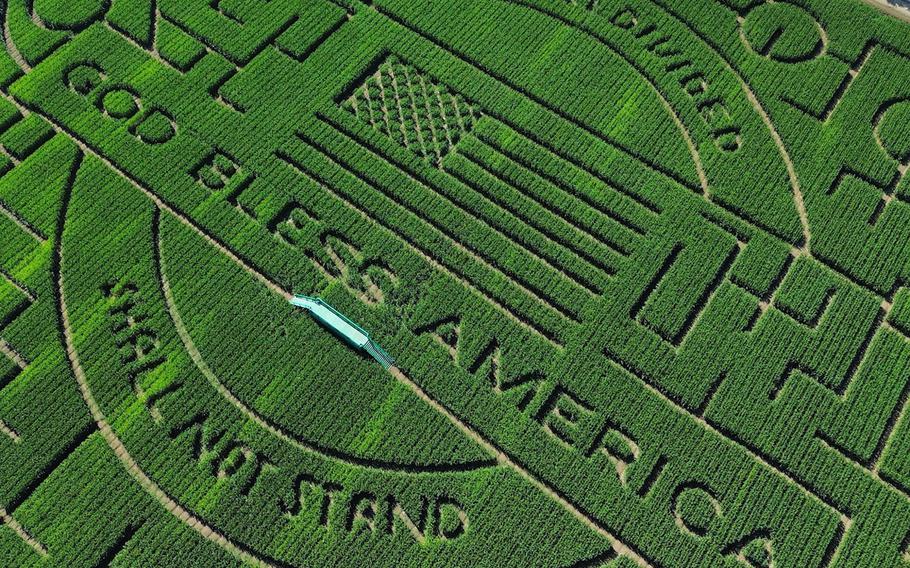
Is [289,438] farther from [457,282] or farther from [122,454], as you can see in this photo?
[457,282]

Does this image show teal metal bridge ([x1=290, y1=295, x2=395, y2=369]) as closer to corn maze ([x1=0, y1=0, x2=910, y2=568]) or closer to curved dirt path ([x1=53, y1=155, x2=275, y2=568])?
A: corn maze ([x1=0, y1=0, x2=910, y2=568])

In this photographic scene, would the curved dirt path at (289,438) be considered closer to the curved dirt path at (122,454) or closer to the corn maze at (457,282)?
the corn maze at (457,282)

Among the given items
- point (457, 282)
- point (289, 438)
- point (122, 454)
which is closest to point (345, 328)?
point (289, 438)

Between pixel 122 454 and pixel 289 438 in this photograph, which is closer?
pixel 122 454

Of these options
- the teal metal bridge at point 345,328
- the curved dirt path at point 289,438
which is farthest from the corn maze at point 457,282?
the teal metal bridge at point 345,328

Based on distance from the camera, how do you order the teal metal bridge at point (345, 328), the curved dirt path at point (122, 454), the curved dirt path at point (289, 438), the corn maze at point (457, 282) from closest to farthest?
1. the curved dirt path at point (122, 454)
2. the corn maze at point (457, 282)
3. the curved dirt path at point (289, 438)
4. the teal metal bridge at point (345, 328)

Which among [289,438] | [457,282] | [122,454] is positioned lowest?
[122,454]

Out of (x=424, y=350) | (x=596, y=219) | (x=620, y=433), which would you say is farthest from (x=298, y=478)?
(x=596, y=219)
